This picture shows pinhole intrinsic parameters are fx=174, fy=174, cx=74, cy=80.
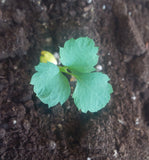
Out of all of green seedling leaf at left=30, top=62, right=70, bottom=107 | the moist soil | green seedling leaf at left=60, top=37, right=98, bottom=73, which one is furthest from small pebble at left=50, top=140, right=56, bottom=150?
green seedling leaf at left=60, top=37, right=98, bottom=73

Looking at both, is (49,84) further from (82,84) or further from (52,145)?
(52,145)

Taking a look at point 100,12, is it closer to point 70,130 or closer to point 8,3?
point 8,3

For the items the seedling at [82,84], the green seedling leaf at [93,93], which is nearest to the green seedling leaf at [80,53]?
the seedling at [82,84]

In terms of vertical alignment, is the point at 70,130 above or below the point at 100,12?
below

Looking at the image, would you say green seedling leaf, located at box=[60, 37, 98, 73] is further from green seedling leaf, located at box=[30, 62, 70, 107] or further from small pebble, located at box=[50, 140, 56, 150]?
small pebble, located at box=[50, 140, 56, 150]

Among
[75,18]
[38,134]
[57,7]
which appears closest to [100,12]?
[75,18]

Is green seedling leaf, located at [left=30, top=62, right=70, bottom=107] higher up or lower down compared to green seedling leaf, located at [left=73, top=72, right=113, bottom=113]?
higher up

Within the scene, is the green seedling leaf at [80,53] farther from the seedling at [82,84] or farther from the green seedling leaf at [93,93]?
the green seedling leaf at [93,93]
